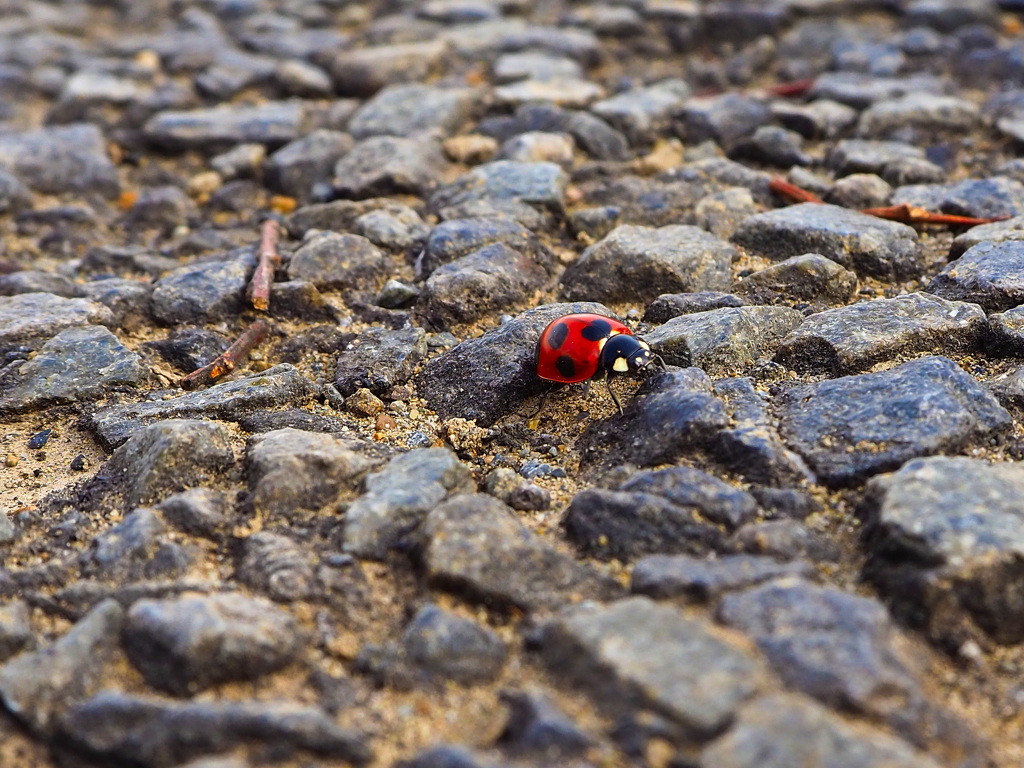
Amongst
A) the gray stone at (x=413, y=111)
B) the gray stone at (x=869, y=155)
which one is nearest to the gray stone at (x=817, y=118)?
the gray stone at (x=869, y=155)

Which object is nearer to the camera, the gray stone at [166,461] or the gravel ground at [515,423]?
the gravel ground at [515,423]

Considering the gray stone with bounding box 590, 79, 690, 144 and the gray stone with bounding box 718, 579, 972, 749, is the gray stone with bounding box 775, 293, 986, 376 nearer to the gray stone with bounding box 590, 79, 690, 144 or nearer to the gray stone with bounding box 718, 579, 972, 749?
the gray stone with bounding box 718, 579, 972, 749

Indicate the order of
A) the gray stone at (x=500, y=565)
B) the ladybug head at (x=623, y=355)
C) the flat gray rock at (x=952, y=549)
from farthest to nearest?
the ladybug head at (x=623, y=355) → the gray stone at (x=500, y=565) → the flat gray rock at (x=952, y=549)

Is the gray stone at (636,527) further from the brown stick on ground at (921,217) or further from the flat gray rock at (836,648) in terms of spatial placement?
the brown stick on ground at (921,217)

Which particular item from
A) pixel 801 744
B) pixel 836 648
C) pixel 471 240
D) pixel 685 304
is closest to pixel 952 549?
pixel 836 648

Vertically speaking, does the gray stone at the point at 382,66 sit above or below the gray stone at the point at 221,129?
above

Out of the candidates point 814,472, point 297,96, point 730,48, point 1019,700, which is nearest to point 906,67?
point 730,48

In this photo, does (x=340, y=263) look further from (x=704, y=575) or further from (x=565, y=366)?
(x=704, y=575)
